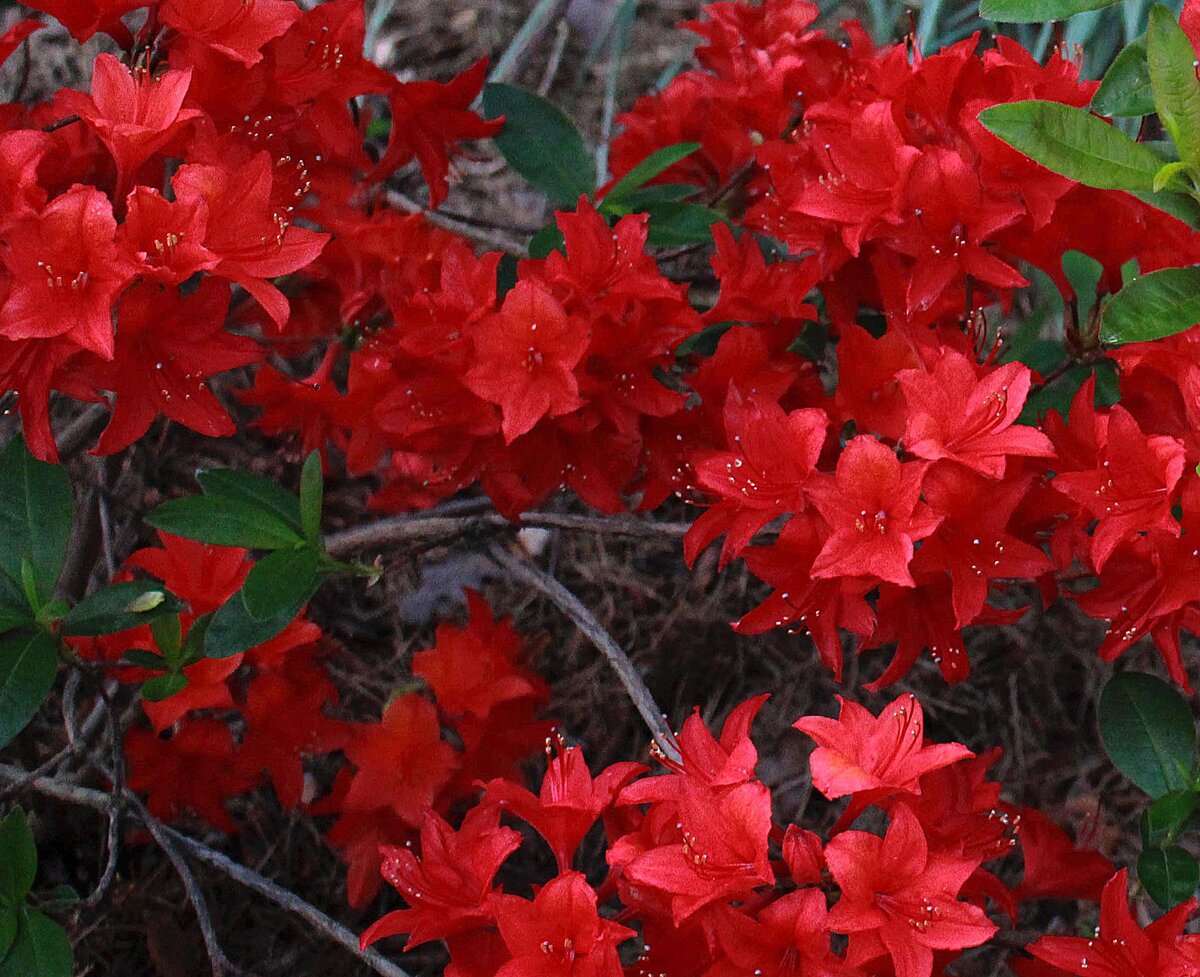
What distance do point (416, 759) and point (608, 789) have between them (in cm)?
47

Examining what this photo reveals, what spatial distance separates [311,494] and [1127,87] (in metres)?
0.85

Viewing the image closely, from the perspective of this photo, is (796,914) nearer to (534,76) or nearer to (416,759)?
(416,759)

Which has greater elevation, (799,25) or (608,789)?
(799,25)

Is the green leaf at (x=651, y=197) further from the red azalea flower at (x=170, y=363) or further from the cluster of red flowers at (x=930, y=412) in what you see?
the red azalea flower at (x=170, y=363)

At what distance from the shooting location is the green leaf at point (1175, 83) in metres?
1.05

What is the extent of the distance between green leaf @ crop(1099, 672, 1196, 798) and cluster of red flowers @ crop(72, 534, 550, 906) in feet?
2.11

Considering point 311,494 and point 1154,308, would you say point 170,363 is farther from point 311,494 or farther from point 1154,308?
point 1154,308

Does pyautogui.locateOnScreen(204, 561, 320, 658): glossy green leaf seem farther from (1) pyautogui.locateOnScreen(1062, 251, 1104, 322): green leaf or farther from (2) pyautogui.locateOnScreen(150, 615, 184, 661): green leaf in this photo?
(1) pyautogui.locateOnScreen(1062, 251, 1104, 322): green leaf

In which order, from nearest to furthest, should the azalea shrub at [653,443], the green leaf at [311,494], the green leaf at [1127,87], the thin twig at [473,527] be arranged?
1. the azalea shrub at [653,443]
2. the green leaf at [1127,87]
3. the green leaf at [311,494]
4. the thin twig at [473,527]

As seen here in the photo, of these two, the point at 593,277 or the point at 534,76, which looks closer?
the point at 593,277

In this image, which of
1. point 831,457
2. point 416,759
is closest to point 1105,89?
point 831,457

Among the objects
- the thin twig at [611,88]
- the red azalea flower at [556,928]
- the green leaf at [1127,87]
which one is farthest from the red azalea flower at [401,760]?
the thin twig at [611,88]

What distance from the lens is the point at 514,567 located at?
170cm

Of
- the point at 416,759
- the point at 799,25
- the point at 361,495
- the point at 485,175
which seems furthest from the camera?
the point at 485,175
